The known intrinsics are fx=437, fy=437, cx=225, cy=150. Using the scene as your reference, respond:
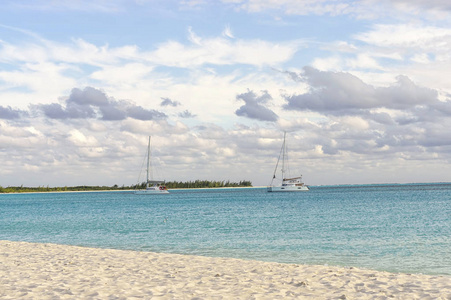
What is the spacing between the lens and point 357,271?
18.4m

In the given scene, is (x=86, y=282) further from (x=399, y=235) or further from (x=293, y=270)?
(x=399, y=235)

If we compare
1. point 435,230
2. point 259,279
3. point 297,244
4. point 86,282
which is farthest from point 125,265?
point 435,230

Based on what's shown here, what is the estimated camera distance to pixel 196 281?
16.2 meters

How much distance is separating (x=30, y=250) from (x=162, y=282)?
14.7 m

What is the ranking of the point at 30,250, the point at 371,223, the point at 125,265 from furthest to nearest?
the point at 371,223 < the point at 30,250 < the point at 125,265

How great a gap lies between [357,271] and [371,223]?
3190 cm

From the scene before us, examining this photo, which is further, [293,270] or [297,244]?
[297,244]

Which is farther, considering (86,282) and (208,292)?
(86,282)

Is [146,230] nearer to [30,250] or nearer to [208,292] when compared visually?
[30,250]

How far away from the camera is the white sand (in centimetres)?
1378

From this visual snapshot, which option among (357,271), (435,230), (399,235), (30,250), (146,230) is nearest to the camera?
(357,271)

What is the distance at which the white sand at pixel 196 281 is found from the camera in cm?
1378

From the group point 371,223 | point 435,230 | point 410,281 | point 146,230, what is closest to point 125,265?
point 410,281

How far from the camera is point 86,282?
52.4 ft
